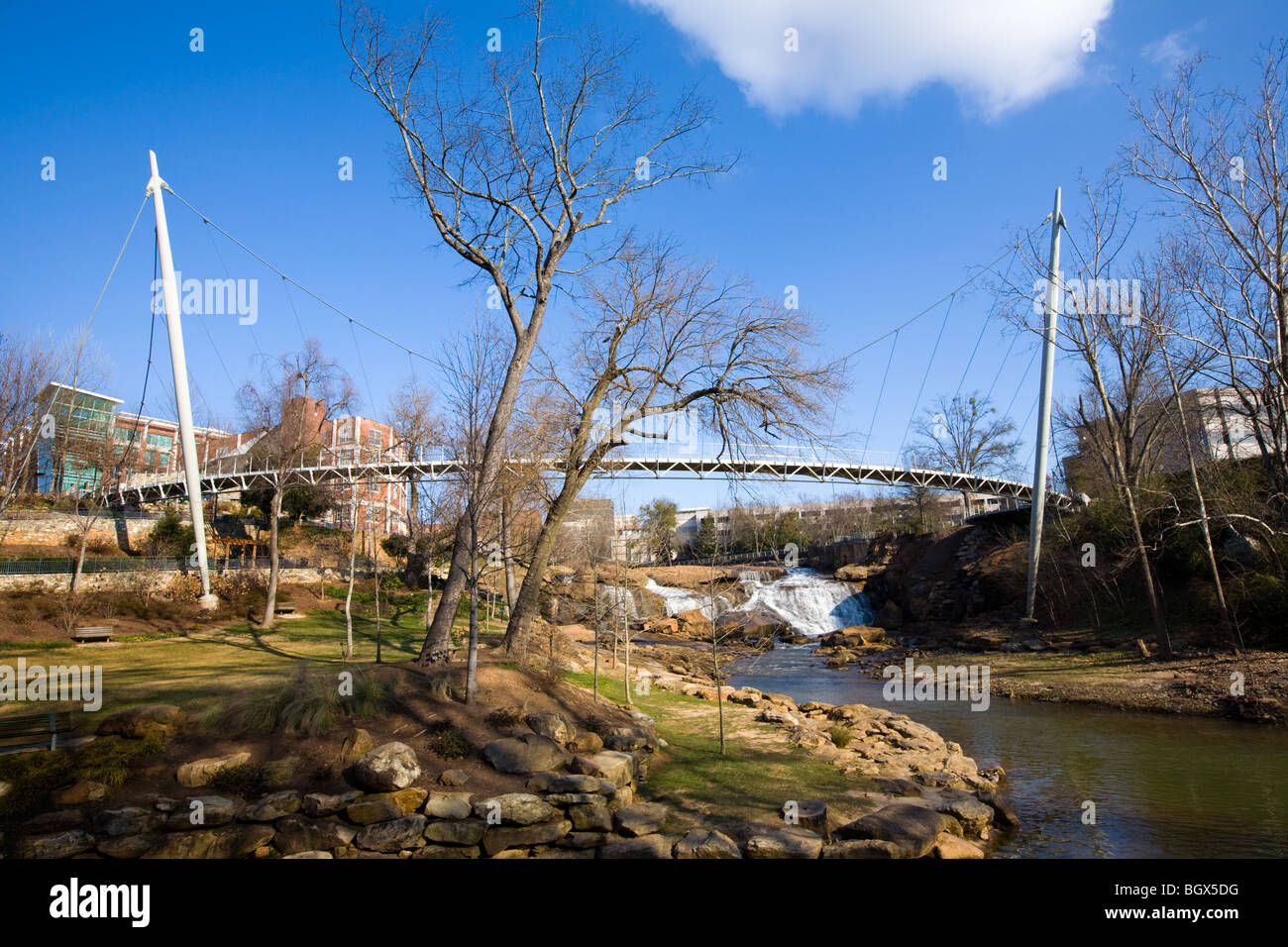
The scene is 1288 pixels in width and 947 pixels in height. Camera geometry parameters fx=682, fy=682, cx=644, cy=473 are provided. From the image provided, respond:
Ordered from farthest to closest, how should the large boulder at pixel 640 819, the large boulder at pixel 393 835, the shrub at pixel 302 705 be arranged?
the shrub at pixel 302 705 → the large boulder at pixel 640 819 → the large boulder at pixel 393 835

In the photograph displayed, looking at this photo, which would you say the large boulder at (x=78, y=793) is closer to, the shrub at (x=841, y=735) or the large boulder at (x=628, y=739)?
the large boulder at (x=628, y=739)

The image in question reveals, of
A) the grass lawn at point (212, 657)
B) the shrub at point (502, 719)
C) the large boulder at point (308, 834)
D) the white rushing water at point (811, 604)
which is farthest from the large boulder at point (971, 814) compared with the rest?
the white rushing water at point (811, 604)

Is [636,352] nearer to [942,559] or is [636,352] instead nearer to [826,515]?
[942,559]

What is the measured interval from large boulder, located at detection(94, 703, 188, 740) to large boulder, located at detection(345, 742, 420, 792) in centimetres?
247

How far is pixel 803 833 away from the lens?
7.82m

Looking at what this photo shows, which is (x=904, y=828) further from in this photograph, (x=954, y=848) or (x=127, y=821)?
(x=127, y=821)

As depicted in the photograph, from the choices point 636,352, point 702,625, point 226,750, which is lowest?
point 702,625

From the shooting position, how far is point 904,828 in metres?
8.05

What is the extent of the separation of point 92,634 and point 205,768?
13.6 m

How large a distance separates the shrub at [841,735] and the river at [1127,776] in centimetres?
259

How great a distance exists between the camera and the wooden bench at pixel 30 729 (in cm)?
803
